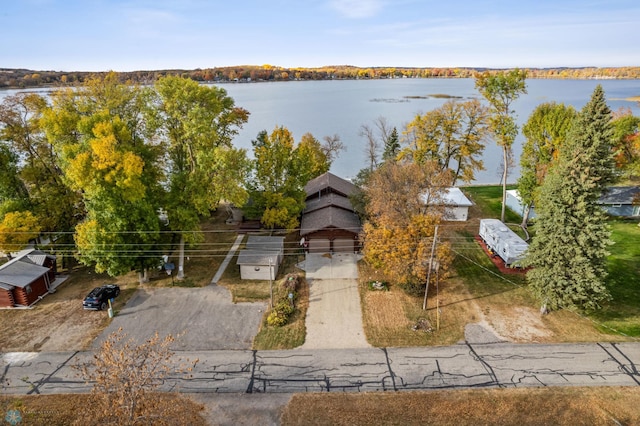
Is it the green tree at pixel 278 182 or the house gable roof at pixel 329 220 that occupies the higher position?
the green tree at pixel 278 182

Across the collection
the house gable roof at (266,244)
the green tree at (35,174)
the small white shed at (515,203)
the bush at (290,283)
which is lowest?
the bush at (290,283)

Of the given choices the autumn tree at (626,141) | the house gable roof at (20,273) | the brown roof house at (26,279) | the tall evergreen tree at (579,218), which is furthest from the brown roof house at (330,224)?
the autumn tree at (626,141)

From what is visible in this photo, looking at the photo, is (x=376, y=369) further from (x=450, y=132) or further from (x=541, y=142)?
(x=450, y=132)

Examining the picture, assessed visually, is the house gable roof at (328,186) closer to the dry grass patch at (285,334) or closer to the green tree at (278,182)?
the green tree at (278,182)

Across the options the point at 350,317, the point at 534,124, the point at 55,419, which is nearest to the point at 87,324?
the point at 55,419

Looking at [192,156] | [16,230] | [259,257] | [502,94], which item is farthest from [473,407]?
[16,230]

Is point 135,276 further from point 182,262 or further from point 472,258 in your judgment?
point 472,258
